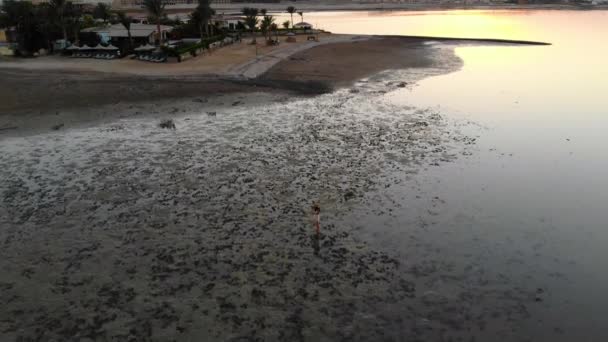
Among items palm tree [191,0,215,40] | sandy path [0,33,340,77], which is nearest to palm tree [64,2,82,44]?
sandy path [0,33,340,77]

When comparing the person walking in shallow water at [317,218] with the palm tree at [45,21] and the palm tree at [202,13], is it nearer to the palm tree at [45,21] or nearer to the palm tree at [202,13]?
the palm tree at [45,21]

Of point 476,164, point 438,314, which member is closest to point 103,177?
point 438,314

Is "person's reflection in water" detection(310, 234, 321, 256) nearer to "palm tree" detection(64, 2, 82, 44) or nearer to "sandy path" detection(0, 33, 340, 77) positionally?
"sandy path" detection(0, 33, 340, 77)

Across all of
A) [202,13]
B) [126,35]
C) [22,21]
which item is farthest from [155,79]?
[202,13]

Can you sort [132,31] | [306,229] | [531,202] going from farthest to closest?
[132,31] < [531,202] < [306,229]

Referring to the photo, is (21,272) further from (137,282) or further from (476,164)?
(476,164)

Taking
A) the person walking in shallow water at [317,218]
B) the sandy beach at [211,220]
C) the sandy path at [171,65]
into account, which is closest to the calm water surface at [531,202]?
the sandy beach at [211,220]

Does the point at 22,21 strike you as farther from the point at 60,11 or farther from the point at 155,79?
the point at 155,79

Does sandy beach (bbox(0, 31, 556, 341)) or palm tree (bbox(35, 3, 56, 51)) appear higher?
palm tree (bbox(35, 3, 56, 51))

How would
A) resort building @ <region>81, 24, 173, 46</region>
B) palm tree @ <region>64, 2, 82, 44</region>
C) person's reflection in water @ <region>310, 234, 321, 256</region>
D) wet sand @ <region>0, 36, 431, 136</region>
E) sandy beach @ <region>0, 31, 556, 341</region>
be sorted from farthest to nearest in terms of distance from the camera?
1. resort building @ <region>81, 24, 173, 46</region>
2. palm tree @ <region>64, 2, 82, 44</region>
3. wet sand @ <region>0, 36, 431, 136</region>
4. person's reflection in water @ <region>310, 234, 321, 256</region>
5. sandy beach @ <region>0, 31, 556, 341</region>
